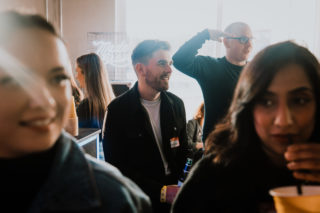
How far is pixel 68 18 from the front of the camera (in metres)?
4.41

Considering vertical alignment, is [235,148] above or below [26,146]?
below

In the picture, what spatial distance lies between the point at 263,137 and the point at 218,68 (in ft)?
4.03

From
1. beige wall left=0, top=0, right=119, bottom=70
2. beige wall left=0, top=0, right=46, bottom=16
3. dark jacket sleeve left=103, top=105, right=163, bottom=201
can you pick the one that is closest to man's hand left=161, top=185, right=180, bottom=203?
dark jacket sleeve left=103, top=105, right=163, bottom=201

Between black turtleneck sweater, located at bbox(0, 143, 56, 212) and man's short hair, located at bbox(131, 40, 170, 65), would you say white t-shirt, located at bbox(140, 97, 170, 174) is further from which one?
black turtleneck sweater, located at bbox(0, 143, 56, 212)

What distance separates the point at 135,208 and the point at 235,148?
1.31 ft

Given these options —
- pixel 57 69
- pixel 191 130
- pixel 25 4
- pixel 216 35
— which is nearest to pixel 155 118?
pixel 216 35

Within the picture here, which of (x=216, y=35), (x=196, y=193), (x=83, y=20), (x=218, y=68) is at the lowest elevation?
(x=196, y=193)

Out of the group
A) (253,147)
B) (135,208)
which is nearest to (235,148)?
(253,147)

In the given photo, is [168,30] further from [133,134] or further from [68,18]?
[133,134]

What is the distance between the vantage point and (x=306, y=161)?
601mm

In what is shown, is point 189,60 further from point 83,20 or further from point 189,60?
point 83,20

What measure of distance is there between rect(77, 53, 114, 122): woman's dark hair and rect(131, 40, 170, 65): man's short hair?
58 cm

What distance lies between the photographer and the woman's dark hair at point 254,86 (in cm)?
76

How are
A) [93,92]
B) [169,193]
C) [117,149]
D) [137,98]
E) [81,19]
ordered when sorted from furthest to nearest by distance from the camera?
[81,19] < [93,92] < [137,98] < [117,149] < [169,193]
